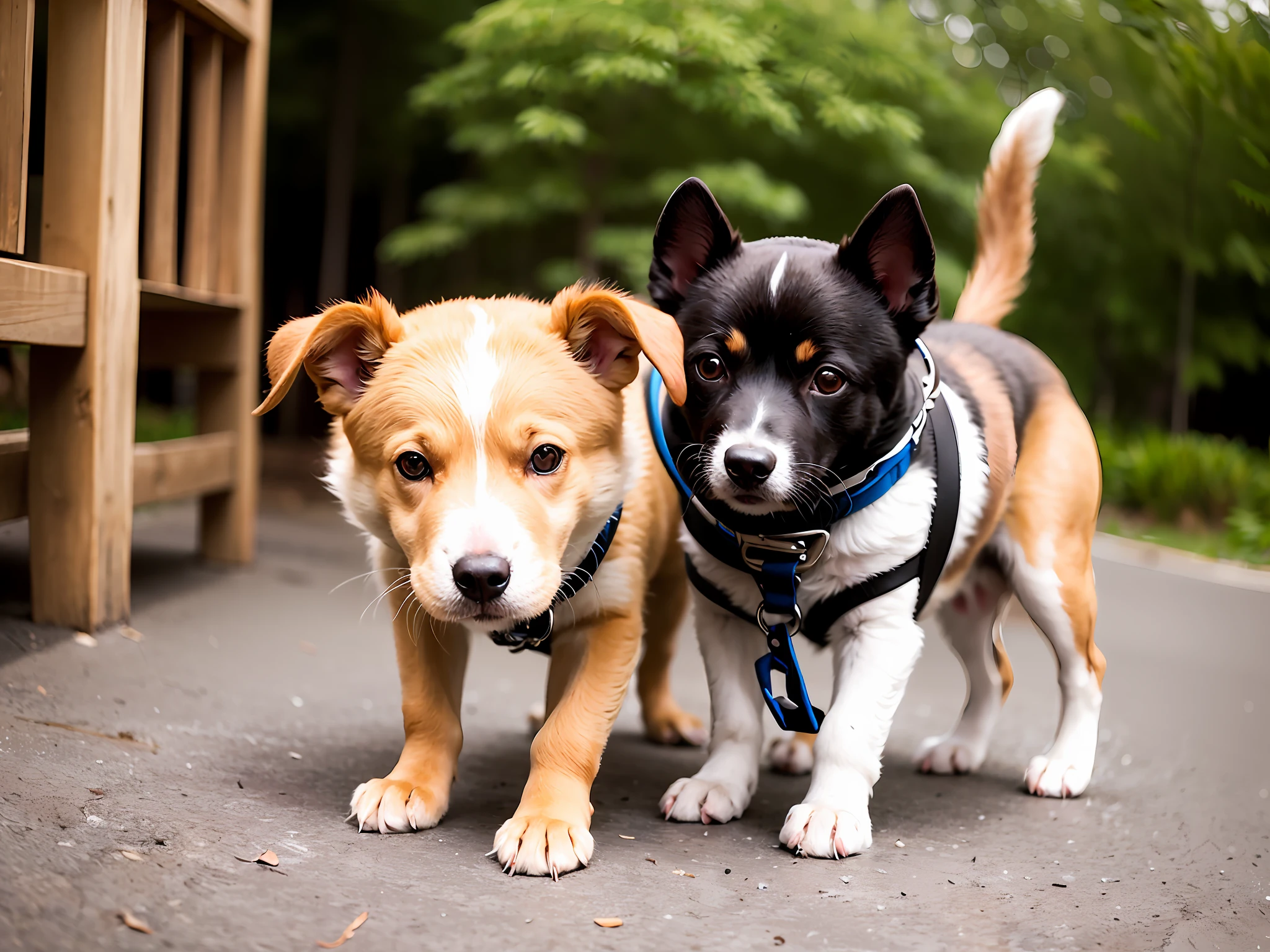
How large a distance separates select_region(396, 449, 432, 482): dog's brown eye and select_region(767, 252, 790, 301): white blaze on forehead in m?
1.00

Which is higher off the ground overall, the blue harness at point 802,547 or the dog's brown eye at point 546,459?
the dog's brown eye at point 546,459

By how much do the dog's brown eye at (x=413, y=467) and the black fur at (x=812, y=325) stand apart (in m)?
0.74

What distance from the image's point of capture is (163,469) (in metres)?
5.33

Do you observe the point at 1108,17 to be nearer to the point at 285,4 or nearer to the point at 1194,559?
the point at 1194,559

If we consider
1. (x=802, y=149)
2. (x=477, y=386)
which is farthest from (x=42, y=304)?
(x=802, y=149)

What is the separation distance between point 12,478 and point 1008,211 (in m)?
3.94

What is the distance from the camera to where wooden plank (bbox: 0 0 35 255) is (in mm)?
3488

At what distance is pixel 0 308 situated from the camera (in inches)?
137

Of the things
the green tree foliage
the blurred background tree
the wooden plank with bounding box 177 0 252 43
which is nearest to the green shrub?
the blurred background tree

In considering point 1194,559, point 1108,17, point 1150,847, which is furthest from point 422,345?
point 1194,559

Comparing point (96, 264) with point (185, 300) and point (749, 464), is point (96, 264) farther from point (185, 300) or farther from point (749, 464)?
point (749, 464)

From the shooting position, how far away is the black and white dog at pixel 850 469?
2824 millimetres


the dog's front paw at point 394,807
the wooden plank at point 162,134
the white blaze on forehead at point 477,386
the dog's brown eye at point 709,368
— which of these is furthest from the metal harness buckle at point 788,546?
the wooden plank at point 162,134

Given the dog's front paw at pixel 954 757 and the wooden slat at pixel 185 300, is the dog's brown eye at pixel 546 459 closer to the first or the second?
the dog's front paw at pixel 954 757
